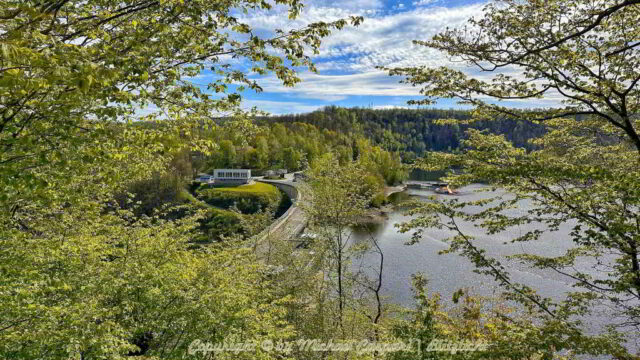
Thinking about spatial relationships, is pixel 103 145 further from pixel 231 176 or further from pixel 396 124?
pixel 396 124

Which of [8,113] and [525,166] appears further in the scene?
[525,166]

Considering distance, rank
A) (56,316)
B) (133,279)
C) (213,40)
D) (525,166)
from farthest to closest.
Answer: (133,279)
(525,166)
(56,316)
(213,40)

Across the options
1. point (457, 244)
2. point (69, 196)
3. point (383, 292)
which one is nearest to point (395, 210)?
point (383, 292)

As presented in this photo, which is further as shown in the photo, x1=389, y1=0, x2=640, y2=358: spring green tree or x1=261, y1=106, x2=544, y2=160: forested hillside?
x1=261, y1=106, x2=544, y2=160: forested hillside

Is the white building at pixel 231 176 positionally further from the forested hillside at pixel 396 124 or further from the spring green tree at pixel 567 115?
the forested hillside at pixel 396 124

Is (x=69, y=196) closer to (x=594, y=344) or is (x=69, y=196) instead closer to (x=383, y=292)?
(x=594, y=344)

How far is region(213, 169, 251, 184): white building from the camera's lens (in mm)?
59750

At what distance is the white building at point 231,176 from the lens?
59750 mm

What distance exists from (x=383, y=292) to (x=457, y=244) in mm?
13397

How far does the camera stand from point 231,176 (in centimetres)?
6072

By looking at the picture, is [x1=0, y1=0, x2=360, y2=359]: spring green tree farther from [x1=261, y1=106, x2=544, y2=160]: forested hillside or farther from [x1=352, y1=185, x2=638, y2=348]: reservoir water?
[x1=261, y1=106, x2=544, y2=160]: forested hillside

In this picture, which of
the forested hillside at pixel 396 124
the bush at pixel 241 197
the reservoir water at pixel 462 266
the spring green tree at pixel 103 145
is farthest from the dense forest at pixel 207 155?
the forested hillside at pixel 396 124

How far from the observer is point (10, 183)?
317 centimetres

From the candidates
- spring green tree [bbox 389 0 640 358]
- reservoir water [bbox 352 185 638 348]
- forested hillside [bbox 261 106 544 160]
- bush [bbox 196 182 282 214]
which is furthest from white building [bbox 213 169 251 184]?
forested hillside [bbox 261 106 544 160]
